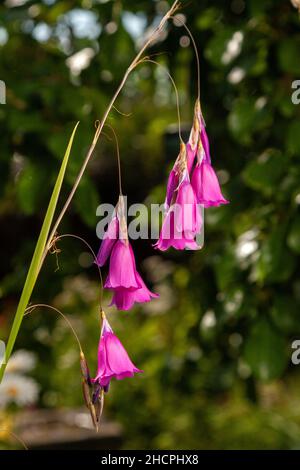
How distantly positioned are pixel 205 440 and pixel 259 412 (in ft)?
1.08

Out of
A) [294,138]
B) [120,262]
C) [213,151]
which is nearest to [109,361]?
[120,262]

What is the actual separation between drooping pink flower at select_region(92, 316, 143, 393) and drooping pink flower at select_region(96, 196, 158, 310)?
45 mm

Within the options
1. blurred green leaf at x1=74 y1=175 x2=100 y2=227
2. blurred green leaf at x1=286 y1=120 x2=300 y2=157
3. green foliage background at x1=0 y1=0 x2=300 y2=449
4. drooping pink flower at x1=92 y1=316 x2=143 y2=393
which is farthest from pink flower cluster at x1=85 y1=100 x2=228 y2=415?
blurred green leaf at x1=74 y1=175 x2=100 y2=227

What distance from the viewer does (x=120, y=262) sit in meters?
0.98

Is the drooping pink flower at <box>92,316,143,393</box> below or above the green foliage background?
below

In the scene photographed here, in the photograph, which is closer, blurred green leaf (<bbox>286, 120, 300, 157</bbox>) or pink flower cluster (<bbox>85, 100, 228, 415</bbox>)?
pink flower cluster (<bbox>85, 100, 228, 415</bbox>)

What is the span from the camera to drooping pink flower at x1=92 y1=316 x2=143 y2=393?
0.97 metres

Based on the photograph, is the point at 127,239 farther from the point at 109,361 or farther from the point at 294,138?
the point at 294,138

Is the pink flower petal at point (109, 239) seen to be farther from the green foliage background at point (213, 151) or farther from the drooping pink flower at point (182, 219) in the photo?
the green foliage background at point (213, 151)

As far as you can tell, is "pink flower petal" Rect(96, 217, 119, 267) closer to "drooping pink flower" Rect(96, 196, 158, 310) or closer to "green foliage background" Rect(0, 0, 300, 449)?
"drooping pink flower" Rect(96, 196, 158, 310)

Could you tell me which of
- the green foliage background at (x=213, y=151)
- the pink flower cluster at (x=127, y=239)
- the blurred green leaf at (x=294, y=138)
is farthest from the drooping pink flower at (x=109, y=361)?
the blurred green leaf at (x=294, y=138)

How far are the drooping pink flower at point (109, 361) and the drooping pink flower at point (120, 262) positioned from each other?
0.15 feet

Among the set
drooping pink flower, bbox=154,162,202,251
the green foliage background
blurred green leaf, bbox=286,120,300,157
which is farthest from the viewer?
the green foliage background

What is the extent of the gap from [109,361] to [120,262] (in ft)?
0.40
